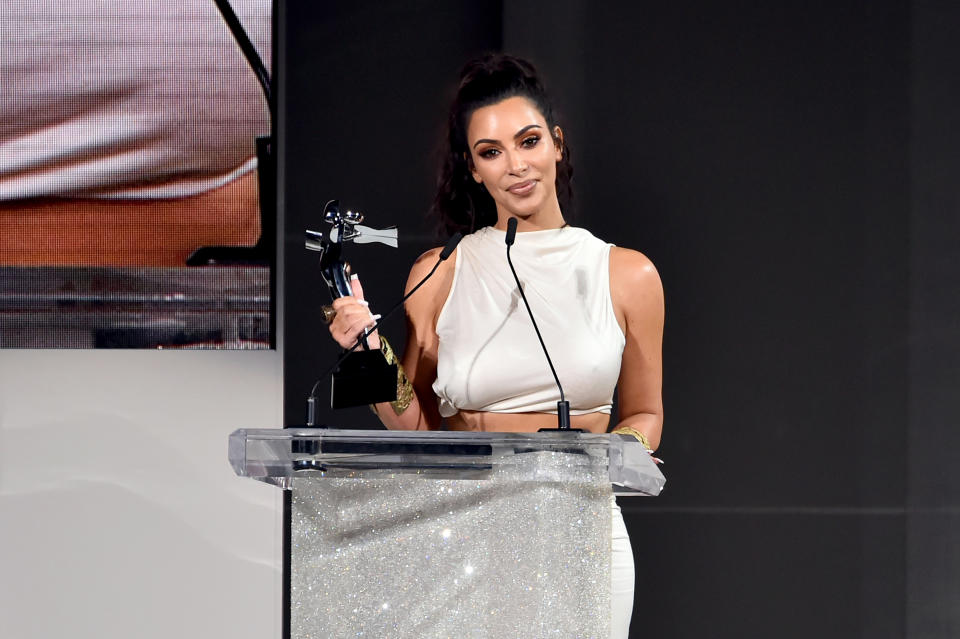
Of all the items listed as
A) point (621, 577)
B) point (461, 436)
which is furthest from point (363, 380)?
point (621, 577)

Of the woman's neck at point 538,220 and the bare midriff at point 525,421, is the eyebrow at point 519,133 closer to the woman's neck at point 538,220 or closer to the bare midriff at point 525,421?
the woman's neck at point 538,220

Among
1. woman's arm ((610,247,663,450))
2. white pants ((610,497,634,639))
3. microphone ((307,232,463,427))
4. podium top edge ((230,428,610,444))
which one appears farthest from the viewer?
woman's arm ((610,247,663,450))

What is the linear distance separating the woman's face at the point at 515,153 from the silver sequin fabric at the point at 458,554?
40.5 inches

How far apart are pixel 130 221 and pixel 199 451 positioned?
66cm

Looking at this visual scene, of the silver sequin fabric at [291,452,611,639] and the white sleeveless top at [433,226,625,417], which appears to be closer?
the silver sequin fabric at [291,452,611,639]

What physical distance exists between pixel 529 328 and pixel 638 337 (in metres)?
0.25

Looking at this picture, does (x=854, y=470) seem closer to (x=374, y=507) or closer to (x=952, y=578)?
(x=952, y=578)

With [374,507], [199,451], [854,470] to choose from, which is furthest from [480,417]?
[854,470]

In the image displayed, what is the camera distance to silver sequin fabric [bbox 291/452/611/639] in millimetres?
1306

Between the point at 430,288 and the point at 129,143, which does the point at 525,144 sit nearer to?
the point at 430,288

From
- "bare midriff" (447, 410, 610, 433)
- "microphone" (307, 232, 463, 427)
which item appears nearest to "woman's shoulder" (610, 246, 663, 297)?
"bare midriff" (447, 410, 610, 433)

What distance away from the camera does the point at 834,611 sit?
2775 mm

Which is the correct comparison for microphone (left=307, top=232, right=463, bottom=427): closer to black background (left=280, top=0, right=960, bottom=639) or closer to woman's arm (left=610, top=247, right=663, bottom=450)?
woman's arm (left=610, top=247, right=663, bottom=450)

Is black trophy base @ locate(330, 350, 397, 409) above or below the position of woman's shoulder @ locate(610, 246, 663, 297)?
below
